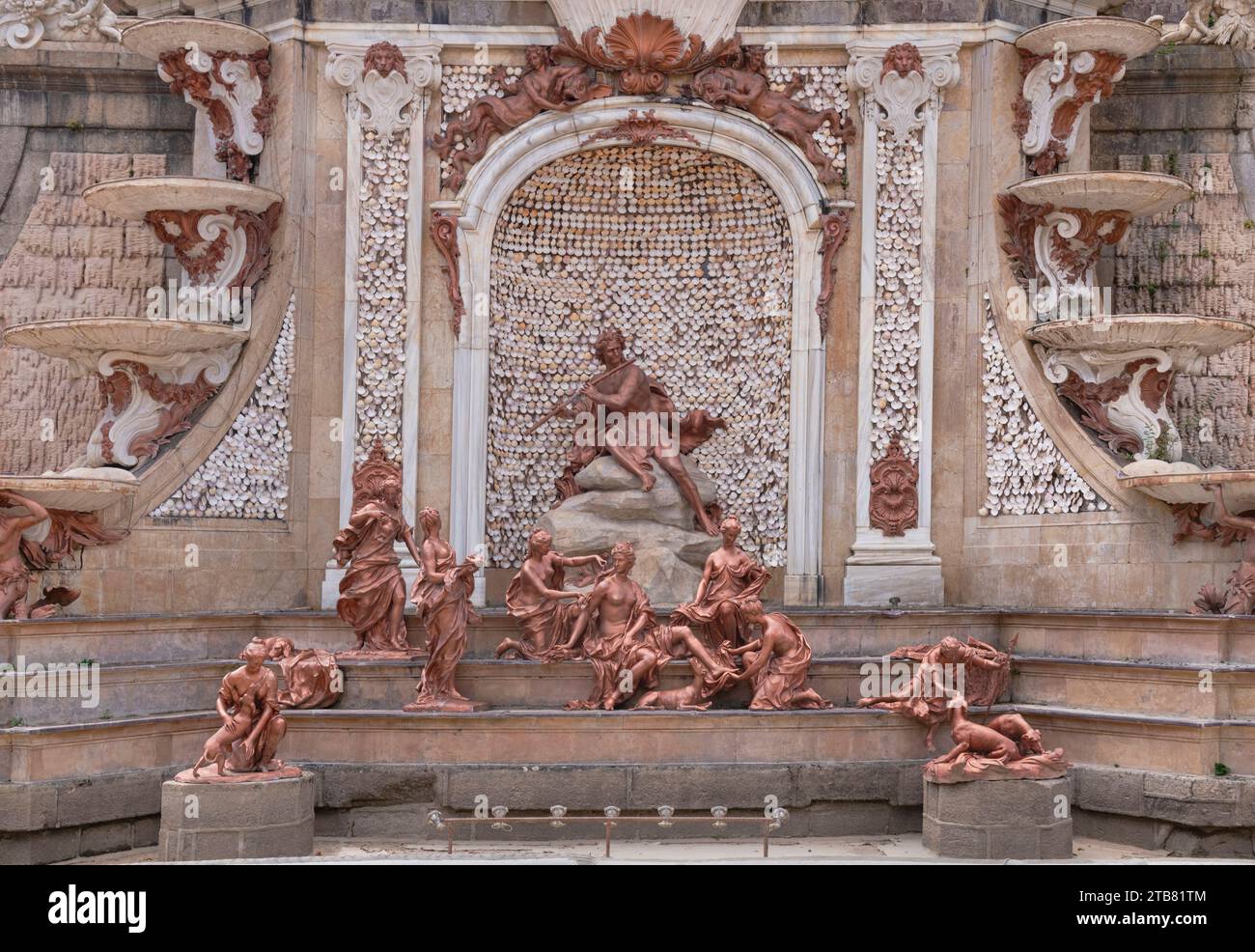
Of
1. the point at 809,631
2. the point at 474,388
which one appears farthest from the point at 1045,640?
the point at 474,388

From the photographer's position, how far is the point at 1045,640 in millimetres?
17688

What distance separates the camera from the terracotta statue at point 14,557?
647 inches

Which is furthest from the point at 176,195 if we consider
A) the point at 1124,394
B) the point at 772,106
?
the point at 1124,394

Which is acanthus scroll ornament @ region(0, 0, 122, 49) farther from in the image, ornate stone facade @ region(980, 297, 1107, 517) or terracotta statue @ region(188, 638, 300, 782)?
ornate stone facade @ region(980, 297, 1107, 517)

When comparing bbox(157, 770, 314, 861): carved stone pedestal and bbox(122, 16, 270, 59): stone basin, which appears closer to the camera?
bbox(157, 770, 314, 861): carved stone pedestal

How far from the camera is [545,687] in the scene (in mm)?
16719

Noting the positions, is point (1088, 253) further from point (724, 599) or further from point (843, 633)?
point (724, 599)

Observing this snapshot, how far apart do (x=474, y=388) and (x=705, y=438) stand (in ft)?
8.79

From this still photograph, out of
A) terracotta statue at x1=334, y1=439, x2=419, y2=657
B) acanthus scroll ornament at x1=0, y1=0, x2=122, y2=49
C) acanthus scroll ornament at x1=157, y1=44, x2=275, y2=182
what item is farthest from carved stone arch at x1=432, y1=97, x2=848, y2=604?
acanthus scroll ornament at x1=0, y1=0, x2=122, y2=49

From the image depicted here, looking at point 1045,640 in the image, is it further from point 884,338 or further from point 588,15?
point 588,15

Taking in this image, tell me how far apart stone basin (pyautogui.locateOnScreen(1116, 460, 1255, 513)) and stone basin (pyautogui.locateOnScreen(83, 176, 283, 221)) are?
9347 millimetres

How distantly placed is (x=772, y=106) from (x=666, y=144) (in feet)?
4.03

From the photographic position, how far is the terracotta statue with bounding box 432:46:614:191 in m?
19.8

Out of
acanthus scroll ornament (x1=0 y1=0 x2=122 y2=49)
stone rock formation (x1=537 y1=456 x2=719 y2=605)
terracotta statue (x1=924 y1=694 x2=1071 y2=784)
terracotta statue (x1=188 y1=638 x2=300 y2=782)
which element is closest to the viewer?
terracotta statue (x1=188 y1=638 x2=300 y2=782)
